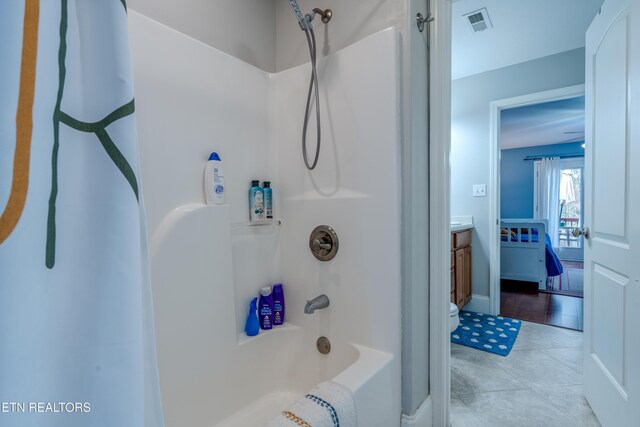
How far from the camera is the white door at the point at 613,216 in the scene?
1.13 metres

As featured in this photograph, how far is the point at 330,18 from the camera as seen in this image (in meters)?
1.30

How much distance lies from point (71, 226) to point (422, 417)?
1380 mm

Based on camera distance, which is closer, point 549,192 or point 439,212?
point 439,212

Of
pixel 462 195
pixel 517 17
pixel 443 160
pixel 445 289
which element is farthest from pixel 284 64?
pixel 462 195

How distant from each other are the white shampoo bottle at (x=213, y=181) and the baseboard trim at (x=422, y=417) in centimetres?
115

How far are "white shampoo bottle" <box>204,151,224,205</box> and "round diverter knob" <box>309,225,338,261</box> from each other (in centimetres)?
43

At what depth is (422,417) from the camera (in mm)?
1197

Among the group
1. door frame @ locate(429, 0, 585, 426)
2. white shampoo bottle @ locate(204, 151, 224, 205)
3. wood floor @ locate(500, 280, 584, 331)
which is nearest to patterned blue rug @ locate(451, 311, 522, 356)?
wood floor @ locate(500, 280, 584, 331)

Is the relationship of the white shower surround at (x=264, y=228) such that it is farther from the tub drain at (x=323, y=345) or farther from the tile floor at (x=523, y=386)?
the tile floor at (x=523, y=386)

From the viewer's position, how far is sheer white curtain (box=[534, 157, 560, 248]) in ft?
19.8

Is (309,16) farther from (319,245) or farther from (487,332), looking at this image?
(487,332)

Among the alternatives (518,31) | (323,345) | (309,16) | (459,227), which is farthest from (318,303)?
(518,31)

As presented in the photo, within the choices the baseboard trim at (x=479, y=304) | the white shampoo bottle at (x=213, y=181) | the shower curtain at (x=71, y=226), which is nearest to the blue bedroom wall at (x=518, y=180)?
the baseboard trim at (x=479, y=304)
